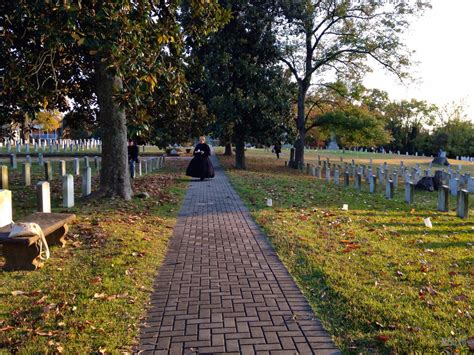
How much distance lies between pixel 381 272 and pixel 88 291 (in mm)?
3850

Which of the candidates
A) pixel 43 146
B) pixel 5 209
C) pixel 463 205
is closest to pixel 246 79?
pixel 463 205

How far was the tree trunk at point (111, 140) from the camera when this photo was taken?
11.4m

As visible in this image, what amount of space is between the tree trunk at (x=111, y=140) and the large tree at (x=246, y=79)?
12.3m

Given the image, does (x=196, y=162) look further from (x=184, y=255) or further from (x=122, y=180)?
(x=184, y=255)

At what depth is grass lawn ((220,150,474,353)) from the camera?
4.02 metres

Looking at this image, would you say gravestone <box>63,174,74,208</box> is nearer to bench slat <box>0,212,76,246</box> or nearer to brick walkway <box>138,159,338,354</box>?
bench slat <box>0,212,76,246</box>

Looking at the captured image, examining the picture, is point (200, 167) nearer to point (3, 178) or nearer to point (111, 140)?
point (111, 140)

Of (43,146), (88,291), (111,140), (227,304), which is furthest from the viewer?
(43,146)

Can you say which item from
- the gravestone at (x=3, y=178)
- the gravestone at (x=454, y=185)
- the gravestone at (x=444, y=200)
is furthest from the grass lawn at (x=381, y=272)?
the gravestone at (x=3, y=178)

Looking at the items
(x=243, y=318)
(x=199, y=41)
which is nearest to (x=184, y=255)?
(x=243, y=318)

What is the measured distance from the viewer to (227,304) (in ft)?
15.5

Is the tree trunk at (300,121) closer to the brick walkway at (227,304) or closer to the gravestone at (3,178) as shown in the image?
the gravestone at (3,178)

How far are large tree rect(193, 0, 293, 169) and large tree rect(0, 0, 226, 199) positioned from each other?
10.4 m

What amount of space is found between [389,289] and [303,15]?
23883 mm
